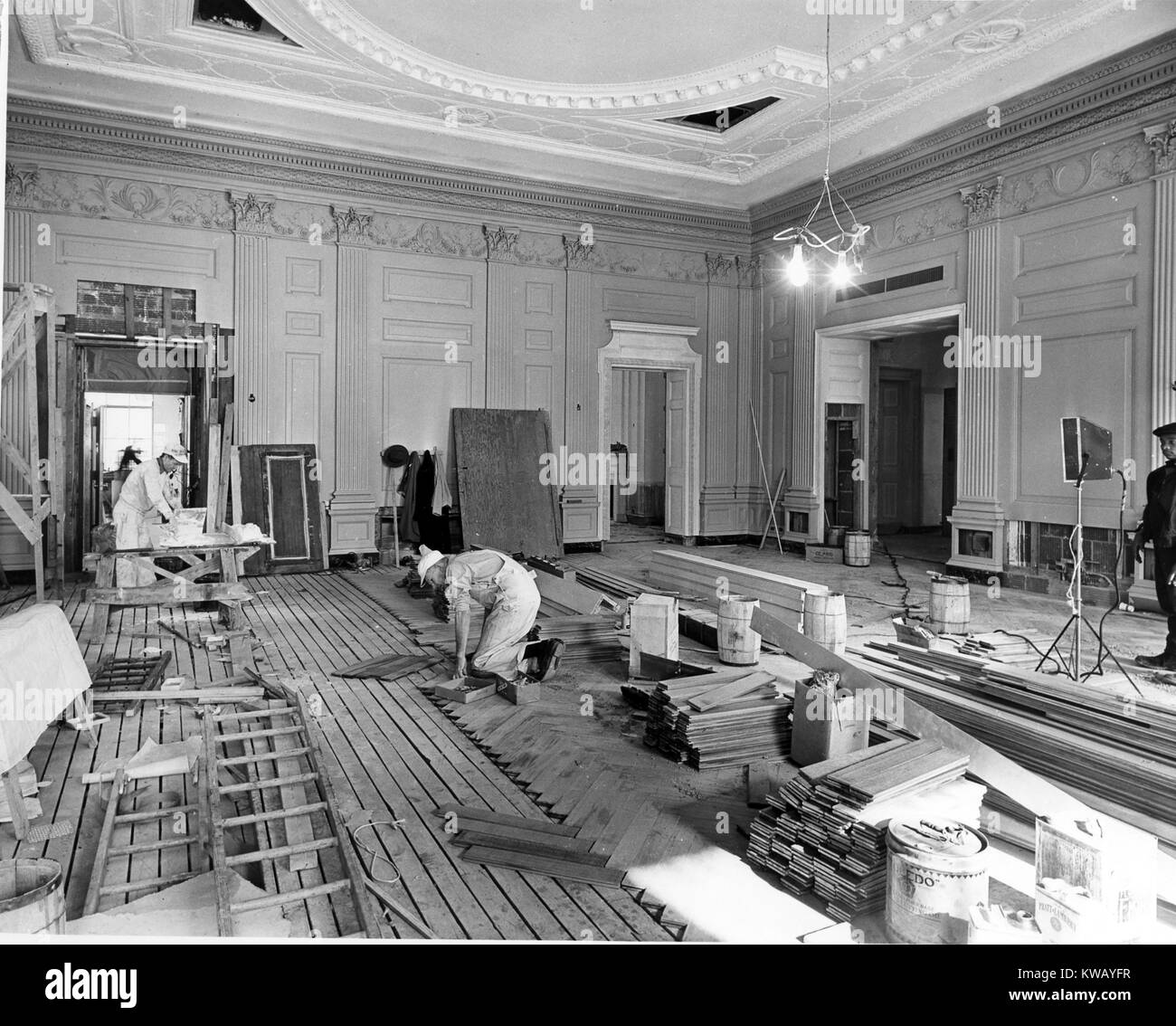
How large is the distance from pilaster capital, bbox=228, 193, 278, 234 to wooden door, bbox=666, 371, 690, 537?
608 cm

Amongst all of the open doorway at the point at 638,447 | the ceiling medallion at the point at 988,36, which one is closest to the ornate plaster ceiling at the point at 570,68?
the ceiling medallion at the point at 988,36

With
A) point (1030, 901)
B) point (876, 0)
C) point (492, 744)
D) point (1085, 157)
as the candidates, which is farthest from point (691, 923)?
point (1085, 157)

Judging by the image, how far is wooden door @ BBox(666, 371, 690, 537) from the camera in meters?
12.8

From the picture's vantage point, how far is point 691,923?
282 centimetres

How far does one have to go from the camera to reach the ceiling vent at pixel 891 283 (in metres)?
10.0

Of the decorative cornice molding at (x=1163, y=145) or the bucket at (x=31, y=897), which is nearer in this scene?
the bucket at (x=31, y=897)

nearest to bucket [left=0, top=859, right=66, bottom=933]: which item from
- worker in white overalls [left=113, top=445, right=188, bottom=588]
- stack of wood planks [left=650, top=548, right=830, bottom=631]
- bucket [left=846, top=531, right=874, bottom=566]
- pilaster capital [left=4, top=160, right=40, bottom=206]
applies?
stack of wood planks [left=650, top=548, right=830, bottom=631]

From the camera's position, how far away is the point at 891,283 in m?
10.6

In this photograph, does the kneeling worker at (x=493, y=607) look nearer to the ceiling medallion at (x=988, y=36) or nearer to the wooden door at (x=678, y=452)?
the ceiling medallion at (x=988, y=36)

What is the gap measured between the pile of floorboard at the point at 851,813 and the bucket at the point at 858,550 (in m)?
7.21

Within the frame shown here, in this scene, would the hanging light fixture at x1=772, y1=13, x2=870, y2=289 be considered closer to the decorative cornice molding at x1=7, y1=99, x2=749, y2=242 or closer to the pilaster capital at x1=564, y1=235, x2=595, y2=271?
the decorative cornice molding at x1=7, y1=99, x2=749, y2=242

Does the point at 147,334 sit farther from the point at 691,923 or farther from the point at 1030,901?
the point at 1030,901

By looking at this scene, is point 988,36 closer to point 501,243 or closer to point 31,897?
point 501,243

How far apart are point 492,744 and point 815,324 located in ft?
30.2
